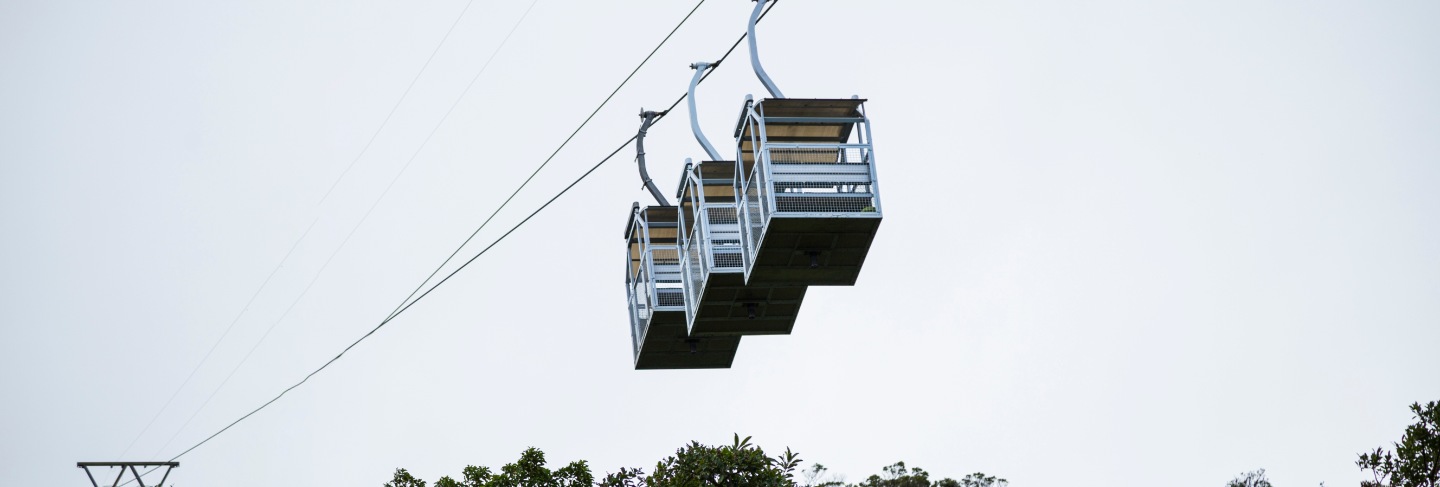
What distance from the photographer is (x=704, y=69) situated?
2341 centimetres

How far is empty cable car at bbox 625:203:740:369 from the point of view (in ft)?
80.8

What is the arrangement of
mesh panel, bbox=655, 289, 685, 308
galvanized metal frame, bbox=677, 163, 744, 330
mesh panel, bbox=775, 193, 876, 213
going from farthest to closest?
1. mesh panel, bbox=655, 289, 685, 308
2. galvanized metal frame, bbox=677, 163, 744, 330
3. mesh panel, bbox=775, 193, 876, 213

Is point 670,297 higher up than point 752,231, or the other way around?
point 670,297

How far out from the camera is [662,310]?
2447cm

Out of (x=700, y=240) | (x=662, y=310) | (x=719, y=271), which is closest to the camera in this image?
(x=719, y=271)

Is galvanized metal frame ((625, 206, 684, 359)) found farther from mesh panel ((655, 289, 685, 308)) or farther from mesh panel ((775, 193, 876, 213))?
mesh panel ((775, 193, 876, 213))

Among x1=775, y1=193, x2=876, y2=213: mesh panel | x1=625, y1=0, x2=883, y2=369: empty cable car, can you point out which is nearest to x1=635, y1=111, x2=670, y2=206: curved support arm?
x1=625, y1=0, x2=883, y2=369: empty cable car

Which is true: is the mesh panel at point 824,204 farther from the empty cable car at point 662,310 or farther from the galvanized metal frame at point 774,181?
the empty cable car at point 662,310

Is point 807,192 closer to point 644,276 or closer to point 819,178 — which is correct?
point 819,178

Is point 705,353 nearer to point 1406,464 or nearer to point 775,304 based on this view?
point 775,304

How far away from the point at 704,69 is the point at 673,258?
9.87 ft

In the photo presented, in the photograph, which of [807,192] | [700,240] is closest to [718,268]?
[700,240]

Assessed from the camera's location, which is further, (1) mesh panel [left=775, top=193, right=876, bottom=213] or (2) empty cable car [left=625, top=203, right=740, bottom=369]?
(2) empty cable car [left=625, top=203, right=740, bottom=369]

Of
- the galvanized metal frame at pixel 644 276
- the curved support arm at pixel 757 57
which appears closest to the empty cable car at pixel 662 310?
the galvanized metal frame at pixel 644 276
